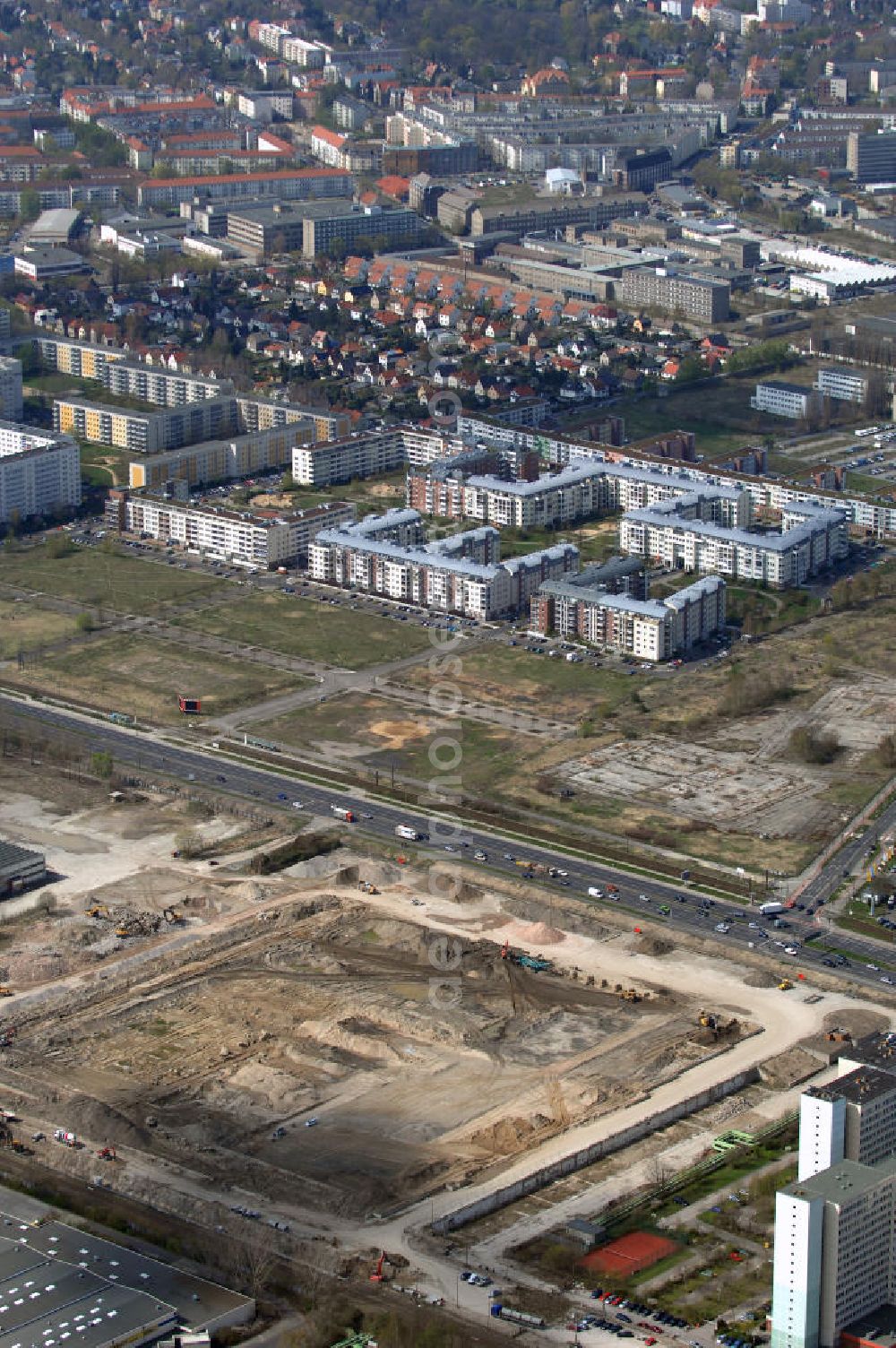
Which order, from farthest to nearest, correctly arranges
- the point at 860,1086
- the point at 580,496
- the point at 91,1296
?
the point at 580,496, the point at 860,1086, the point at 91,1296

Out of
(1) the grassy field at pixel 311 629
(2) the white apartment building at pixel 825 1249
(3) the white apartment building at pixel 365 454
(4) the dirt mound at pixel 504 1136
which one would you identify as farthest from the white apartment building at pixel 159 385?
(2) the white apartment building at pixel 825 1249

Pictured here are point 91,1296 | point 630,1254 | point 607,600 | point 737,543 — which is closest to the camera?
point 91,1296

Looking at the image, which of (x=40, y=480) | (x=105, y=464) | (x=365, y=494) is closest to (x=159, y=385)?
(x=105, y=464)

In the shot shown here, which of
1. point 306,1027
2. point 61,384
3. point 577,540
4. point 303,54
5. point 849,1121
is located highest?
point 303,54

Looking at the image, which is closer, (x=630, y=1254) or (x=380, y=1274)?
(x=380, y=1274)

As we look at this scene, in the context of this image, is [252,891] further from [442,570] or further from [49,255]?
[49,255]

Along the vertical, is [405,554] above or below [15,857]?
above

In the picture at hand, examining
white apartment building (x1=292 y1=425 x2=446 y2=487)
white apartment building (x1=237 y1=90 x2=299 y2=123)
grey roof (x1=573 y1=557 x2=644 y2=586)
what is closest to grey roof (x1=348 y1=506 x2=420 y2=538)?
grey roof (x1=573 y1=557 x2=644 y2=586)

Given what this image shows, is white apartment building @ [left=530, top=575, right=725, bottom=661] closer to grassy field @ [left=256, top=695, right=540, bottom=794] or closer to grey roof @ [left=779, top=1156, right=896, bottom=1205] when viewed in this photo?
grassy field @ [left=256, top=695, right=540, bottom=794]
